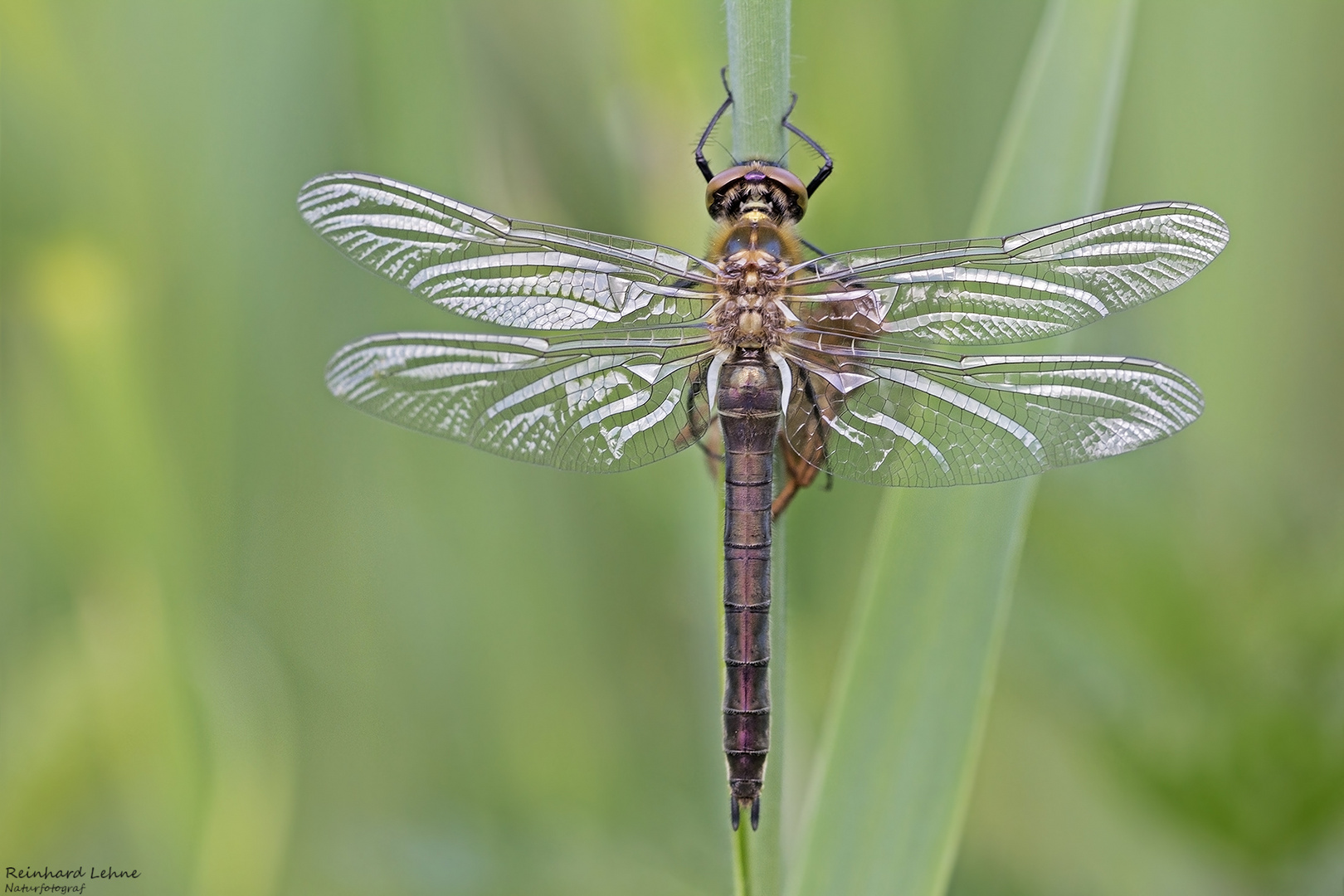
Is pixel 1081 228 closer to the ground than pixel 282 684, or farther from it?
farther from it

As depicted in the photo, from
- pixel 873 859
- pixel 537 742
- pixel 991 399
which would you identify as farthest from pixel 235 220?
pixel 873 859

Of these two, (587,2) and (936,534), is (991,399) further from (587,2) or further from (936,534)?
(587,2)

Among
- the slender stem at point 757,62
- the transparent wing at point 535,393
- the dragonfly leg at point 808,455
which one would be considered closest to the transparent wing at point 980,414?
the dragonfly leg at point 808,455

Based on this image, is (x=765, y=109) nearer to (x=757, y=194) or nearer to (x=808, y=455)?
(x=757, y=194)

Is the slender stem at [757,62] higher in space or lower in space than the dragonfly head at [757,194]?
lower

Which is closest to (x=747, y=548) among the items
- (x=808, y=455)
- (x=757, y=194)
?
(x=808, y=455)

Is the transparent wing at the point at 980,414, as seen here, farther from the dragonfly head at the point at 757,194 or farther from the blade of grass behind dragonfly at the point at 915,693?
the dragonfly head at the point at 757,194
